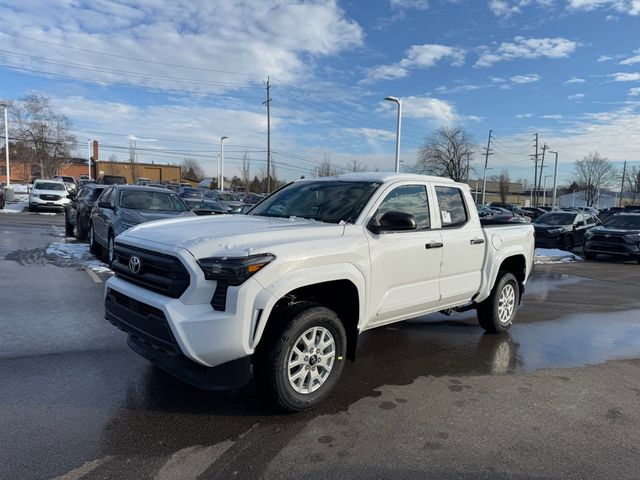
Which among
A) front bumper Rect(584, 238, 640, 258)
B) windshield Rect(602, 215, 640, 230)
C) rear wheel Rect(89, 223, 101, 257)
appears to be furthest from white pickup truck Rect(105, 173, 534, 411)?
windshield Rect(602, 215, 640, 230)

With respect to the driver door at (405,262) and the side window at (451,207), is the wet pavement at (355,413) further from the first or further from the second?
the side window at (451,207)

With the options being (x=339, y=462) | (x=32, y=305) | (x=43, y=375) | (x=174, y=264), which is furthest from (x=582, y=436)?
(x=32, y=305)

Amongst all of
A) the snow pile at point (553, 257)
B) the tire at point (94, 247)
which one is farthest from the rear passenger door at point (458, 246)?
the snow pile at point (553, 257)

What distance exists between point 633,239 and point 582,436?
14.3 metres

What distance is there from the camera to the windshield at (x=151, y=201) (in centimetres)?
997

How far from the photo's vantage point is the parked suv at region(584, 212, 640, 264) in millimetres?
15297

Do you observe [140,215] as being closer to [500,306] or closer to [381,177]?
[381,177]

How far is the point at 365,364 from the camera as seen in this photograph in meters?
5.00

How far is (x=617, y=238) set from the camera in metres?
15.6

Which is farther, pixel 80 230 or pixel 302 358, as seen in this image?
pixel 80 230

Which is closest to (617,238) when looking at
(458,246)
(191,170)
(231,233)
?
(458,246)

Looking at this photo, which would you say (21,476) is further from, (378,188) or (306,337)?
(378,188)

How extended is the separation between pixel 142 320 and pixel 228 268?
0.89m

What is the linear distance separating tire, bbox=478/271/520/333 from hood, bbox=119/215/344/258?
9.90 feet
